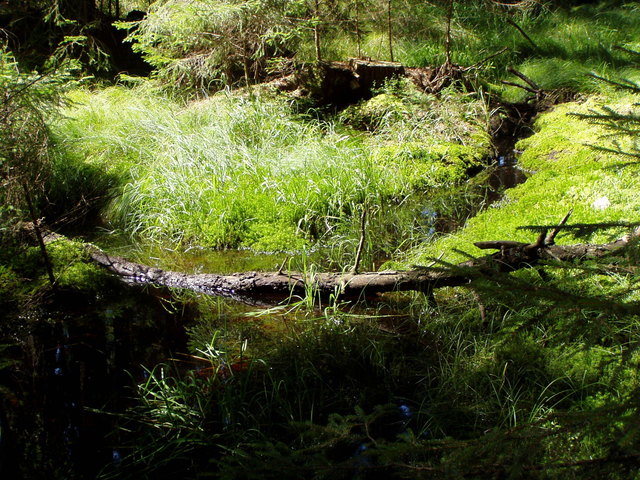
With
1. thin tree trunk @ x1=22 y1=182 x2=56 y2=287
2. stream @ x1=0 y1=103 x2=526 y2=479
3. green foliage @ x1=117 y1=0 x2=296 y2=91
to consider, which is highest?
green foliage @ x1=117 y1=0 x2=296 y2=91

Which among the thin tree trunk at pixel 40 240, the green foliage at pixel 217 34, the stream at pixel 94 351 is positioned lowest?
the stream at pixel 94 351

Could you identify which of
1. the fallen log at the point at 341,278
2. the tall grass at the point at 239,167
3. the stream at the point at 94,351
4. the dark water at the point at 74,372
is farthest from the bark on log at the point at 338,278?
the tall grass at the point at 239,167

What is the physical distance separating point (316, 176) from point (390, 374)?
321 cm

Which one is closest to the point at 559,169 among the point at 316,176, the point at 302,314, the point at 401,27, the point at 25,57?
the point at 316,176

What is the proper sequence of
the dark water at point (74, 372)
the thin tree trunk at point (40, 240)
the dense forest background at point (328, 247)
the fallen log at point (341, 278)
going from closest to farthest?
the dense forest background at point (328, 247) < the dark water at point (74, 372) < the fallen log at point (341, 278) < the thin tree trunk at point (40, 240)

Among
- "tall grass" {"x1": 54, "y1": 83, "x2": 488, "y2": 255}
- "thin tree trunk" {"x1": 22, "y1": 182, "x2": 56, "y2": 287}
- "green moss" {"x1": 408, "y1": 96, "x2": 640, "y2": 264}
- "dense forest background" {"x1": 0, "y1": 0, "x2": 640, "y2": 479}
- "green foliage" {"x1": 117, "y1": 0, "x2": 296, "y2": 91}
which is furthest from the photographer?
"green foliage" {"x1": 117, "y1": 0, "x2": 296, "y2": 91}

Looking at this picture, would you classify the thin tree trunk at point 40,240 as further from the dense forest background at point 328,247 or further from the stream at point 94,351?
the stream at point 94,351

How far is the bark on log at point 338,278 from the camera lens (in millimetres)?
3338

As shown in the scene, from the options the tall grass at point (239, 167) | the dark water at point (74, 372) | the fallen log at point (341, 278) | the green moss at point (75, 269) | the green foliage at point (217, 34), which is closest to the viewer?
the dark water at point (74, 372)

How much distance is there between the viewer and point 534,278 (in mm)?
3545

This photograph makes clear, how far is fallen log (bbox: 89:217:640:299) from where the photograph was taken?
131 inches

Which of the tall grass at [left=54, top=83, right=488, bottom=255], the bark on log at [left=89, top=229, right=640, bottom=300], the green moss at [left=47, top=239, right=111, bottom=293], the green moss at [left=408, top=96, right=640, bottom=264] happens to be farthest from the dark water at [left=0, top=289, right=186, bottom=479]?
the green moss at [left=408, top=96, right=640, bottom=264]

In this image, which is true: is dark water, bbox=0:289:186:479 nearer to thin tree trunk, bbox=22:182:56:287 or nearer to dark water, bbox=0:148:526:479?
dark water, bbox=0:148:526:479

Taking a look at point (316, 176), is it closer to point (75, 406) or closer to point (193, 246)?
point (193, 246)
